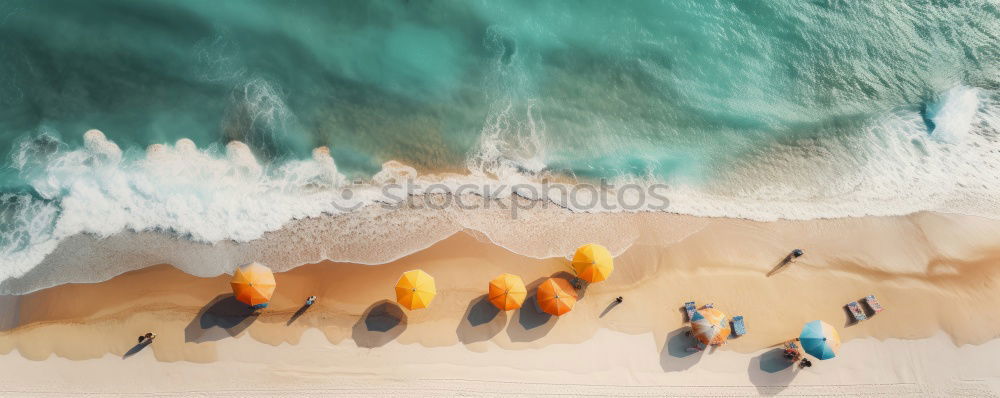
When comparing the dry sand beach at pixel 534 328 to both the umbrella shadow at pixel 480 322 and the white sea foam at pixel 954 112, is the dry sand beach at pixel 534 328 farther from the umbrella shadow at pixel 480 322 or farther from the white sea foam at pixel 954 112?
the white sea foam at pixel 954 112

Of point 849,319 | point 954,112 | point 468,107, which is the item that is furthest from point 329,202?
point 954,112

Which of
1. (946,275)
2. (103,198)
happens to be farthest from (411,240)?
(946,275)

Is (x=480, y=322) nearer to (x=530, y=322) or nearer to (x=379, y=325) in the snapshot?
(x=530, y=322)

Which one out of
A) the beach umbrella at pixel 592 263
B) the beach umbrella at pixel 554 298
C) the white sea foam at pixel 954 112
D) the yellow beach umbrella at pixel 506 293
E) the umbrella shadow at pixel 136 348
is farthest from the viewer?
the white sea foam at pixel 954 112

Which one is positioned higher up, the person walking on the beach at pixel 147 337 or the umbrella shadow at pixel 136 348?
the person walking on the beach at pixel 147 337

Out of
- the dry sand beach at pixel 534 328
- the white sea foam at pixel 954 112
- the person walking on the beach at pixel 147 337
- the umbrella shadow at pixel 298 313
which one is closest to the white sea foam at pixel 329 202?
the dry sand beach at pixel 534 328

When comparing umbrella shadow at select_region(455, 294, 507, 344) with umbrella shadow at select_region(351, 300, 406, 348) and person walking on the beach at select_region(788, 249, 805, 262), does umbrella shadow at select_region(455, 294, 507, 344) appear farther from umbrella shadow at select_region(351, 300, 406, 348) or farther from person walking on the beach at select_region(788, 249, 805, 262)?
person walking on the beach at select_region(788, 249, 805, 262)
